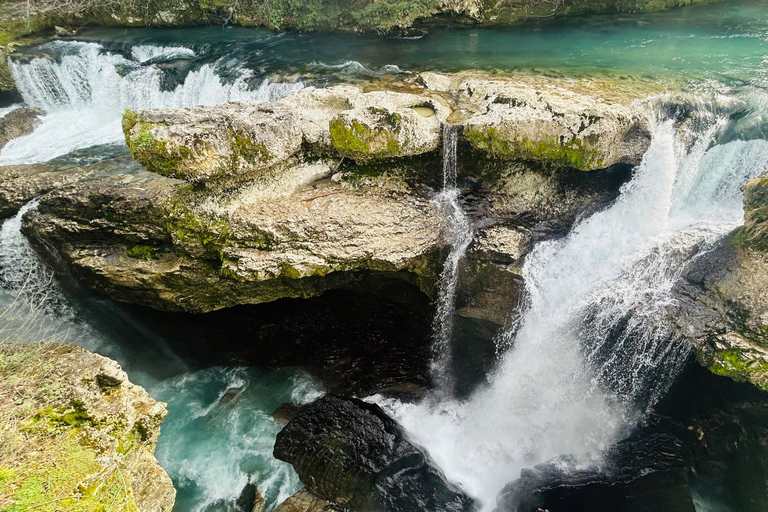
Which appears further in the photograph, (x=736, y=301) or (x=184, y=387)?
(x=184, y=387)

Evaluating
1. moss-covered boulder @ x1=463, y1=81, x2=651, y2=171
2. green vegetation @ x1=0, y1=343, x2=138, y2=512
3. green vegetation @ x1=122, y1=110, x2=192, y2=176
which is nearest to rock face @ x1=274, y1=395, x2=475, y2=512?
green vegetation @ x1=0, y1=343, x2=138, y2=512

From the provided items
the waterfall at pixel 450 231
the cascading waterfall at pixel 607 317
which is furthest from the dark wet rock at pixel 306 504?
the waterfall at pixel 450 231

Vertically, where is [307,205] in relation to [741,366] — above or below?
above

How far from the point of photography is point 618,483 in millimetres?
6871

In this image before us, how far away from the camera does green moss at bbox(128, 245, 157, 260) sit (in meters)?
7.54

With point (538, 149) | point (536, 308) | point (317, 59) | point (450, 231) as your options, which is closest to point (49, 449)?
point (450, 231)

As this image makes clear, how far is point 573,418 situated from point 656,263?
323cm

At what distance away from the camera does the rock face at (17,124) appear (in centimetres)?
1074

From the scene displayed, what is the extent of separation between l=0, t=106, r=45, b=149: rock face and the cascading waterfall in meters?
12.8

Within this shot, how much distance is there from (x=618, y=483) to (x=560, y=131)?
5877mm

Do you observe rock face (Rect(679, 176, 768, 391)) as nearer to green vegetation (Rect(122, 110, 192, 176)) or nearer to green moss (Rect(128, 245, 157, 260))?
A: green vegetation (Rect(122, 110, 192, 176))

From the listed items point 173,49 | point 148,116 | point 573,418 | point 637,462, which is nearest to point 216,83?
point 173,49

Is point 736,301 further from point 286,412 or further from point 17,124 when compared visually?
point 17,124

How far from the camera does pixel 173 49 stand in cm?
1310
